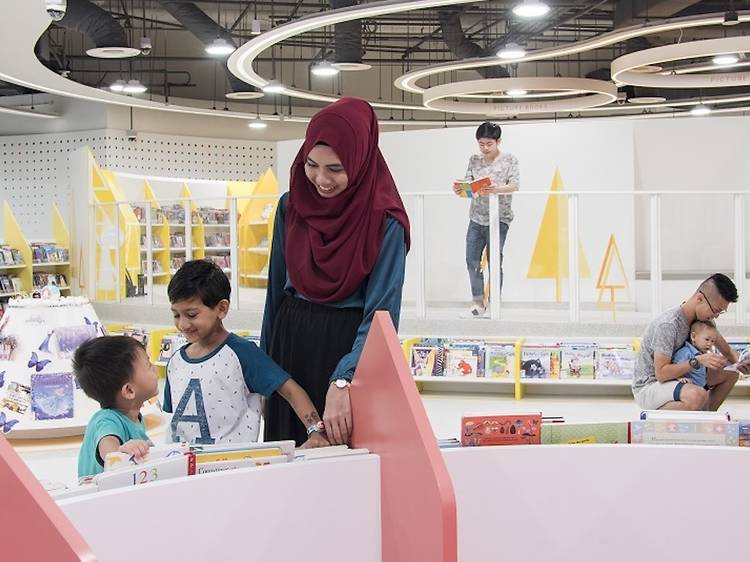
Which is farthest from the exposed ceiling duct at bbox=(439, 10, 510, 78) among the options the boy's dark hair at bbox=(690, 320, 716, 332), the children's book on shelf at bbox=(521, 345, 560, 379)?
the boy's dark hair at bbox=(690, 320, 716, 332)

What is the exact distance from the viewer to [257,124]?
65.9ft

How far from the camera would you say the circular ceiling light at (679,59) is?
1048 centimetres

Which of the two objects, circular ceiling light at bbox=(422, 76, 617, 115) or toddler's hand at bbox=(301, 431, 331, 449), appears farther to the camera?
circular ceiling light at bbox=(422, 76, 617, 115)

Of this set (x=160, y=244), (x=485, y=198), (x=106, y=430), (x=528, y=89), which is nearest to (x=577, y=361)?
(x=485, y=198)

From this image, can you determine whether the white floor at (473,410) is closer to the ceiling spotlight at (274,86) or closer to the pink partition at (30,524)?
the pink partition at (30,524)

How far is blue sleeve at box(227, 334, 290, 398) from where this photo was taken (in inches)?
101

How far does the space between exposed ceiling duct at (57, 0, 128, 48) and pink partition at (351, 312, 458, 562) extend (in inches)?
427

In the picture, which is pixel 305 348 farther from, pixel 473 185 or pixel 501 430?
pixel 473 185

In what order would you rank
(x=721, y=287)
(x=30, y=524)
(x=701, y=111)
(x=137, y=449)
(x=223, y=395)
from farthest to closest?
(x=701, y=111) < (x=721, y=287) < (x=223, y=395) < (x=137, y=449) < (x=30, y=524)

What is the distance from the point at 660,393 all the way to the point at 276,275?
3.14 m

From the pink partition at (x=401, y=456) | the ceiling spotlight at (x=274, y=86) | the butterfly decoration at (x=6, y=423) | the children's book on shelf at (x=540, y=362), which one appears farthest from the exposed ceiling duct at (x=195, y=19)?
the pink partition at (x=401, y=456)

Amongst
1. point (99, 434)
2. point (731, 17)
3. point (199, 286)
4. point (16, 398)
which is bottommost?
point (16, 398)

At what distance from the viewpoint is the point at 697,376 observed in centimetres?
534

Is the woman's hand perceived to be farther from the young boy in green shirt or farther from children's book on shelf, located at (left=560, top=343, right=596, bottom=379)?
children's book on shelf, located at (left=560, top=343, right=596, bottom=379)
